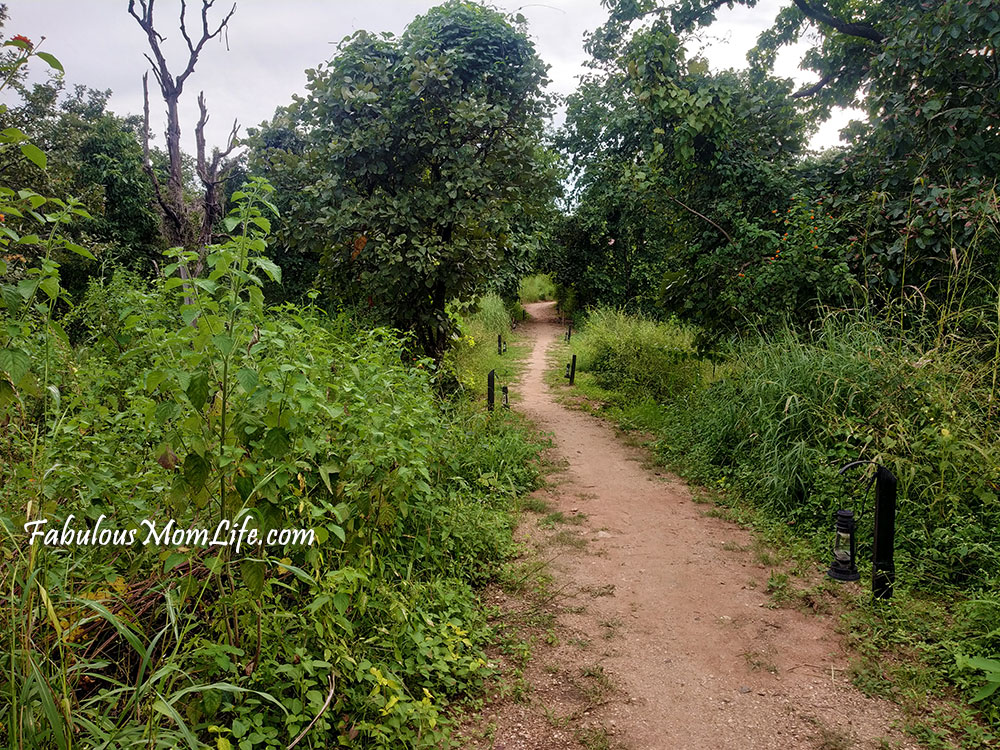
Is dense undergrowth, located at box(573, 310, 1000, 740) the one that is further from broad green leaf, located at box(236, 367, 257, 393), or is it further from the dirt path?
broad green leaf, located at box(236, 367, 257, 393)

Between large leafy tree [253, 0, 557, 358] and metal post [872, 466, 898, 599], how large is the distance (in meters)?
4.60

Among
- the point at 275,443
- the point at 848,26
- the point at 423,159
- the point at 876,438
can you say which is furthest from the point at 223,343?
the point at 848,26

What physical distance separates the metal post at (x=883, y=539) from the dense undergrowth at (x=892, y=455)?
0.11 metres

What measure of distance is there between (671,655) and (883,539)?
1.44 metres

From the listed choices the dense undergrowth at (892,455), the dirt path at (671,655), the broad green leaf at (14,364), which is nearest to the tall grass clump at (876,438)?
the dense undergrowth at (892,455)

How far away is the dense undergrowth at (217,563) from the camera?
1.87 metres

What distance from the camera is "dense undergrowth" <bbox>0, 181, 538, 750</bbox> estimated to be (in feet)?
6.15

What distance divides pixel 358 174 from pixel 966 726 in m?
6.78

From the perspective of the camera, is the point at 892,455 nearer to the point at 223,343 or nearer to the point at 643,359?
the point at 223,343

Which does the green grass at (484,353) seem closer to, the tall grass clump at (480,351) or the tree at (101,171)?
the tall grass clump at (480,351)

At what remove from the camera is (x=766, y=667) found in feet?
10.3

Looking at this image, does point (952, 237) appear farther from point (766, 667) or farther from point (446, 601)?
point (446, 601)

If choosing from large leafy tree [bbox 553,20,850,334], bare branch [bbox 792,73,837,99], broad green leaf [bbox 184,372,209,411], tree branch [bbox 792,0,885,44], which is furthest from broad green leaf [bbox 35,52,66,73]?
bare branch [bbox 792,73,837,99]

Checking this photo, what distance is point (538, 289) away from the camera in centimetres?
3575
